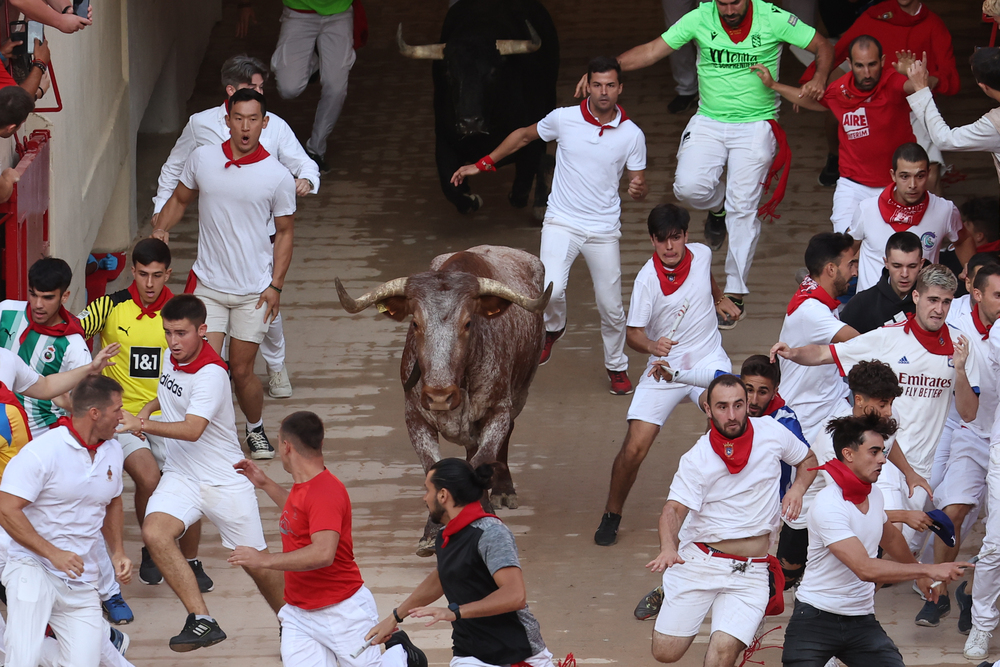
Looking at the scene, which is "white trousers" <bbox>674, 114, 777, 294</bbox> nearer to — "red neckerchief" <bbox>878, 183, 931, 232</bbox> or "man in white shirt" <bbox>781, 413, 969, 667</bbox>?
"red neckerchief" <bbox>878, 183, 931, 232</bbox>

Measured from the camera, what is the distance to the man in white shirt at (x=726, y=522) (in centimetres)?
634

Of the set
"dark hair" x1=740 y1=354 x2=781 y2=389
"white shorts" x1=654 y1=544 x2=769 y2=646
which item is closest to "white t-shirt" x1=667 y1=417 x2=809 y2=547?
"white shorts" x1=654 y1=544 x2=769 y2=646

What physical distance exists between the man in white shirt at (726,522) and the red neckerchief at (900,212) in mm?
2885

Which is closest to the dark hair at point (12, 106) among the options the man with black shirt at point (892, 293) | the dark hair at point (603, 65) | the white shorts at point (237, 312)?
the white shorts at point (237, 312)

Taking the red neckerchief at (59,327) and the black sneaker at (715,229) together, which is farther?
the black sneaker at (715,229)

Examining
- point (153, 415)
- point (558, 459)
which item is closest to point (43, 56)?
point (153, 415)

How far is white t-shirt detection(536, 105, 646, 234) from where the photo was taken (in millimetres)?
9930

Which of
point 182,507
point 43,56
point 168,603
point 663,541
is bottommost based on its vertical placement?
point 168,603

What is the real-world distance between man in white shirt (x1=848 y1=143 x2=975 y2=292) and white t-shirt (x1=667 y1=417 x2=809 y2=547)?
2762mm

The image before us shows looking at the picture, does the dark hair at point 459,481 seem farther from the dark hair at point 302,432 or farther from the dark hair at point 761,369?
the dark hair at point 761,369

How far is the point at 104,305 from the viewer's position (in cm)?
768

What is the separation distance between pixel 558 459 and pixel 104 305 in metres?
3.38

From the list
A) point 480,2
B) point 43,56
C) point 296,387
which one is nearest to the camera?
point 43,56

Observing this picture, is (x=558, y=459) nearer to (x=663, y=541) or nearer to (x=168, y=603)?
(x=168, y=603)
